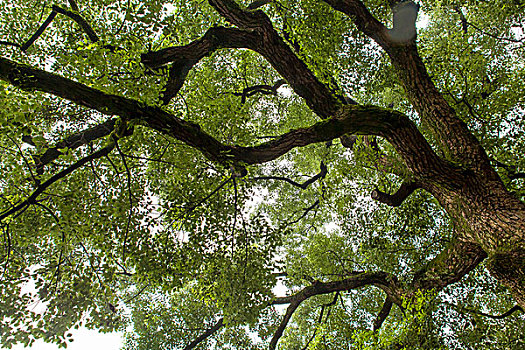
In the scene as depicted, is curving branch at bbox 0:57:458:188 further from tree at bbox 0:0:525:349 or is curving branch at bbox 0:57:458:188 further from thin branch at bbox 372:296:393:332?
thin branch at bbox 372:296:393:332

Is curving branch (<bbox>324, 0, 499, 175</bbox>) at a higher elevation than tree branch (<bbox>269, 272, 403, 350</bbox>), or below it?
higher

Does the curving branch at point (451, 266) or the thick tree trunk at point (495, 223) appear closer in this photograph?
the thick tree trunk at point (495, 223)

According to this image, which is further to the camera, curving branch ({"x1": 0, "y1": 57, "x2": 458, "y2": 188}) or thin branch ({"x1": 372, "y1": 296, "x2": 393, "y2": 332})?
thin branch ({"x1": 372, "y1": 296, "x2": 393, "y2": 332})

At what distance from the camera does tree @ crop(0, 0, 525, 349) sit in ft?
15.9

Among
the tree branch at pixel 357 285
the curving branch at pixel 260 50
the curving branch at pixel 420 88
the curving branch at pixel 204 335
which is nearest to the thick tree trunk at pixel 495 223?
the curving branch at pixel 420 88

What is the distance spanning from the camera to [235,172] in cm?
611

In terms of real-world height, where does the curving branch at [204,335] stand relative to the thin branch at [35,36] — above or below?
below

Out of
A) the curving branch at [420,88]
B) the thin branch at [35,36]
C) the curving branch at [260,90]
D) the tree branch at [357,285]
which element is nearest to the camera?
the curving branch at [420,88]

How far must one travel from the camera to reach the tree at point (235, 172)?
4852 millimetres

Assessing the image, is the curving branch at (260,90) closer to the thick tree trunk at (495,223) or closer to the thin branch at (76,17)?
the thin branch at (76,17)

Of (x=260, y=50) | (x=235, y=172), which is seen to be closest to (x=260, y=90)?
(x=260, y=50)

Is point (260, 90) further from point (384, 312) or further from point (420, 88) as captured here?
point (384, 312)

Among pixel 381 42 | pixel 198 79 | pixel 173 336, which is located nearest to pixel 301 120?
pixel 198 79

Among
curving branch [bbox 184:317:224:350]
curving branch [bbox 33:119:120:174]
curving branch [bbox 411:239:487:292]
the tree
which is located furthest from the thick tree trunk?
curving branch [bbox 184:317:224:350]
